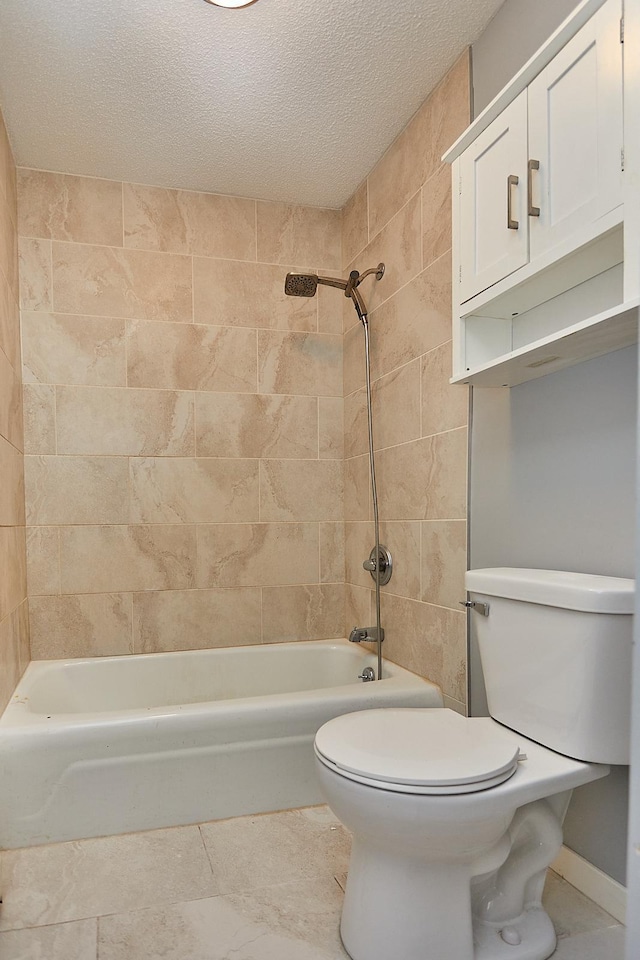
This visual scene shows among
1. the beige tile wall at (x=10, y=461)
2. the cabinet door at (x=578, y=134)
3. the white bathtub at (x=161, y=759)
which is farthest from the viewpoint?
the beige tile wall at (x=10, y=461)

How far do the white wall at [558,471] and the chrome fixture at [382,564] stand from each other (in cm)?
57

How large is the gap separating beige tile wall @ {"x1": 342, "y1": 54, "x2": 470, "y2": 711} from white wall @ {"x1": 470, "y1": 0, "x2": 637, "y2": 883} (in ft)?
0.36

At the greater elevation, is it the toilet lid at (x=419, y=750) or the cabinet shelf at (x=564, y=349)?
the cabinet shelf at (x=564, y=349)

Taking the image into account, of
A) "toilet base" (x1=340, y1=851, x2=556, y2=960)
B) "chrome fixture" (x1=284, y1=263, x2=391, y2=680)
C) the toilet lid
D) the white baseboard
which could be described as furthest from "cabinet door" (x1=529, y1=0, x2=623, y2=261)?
the white baseboard

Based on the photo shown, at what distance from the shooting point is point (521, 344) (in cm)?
181

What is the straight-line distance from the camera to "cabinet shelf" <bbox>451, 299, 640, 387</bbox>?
4.22 ft

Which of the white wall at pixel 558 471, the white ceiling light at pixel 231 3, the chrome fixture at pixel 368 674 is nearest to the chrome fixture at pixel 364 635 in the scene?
the chrome fixture at pixel 368 674

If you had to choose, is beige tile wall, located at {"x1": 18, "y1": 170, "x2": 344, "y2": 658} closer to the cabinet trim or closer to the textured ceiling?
the textured ceiling

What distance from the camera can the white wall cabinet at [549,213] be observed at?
128 cm

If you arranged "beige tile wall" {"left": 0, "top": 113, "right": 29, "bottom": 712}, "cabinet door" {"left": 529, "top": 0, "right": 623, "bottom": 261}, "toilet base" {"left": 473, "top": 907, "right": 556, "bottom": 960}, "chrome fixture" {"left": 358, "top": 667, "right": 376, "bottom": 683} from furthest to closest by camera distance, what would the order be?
1. "chrome fixture" {"left": 358, "top": 667, "right": 376, "bottom": 683}
2. "beige tile wall" {"left": 0, "top": 113, "right": 29, "bottom": 712}
3. "toilet base" {"left": 473, "top": 907, "right": 556, "bottom": 960}
4. "cabinet door" {"left": 529, "top": 0, "right": 623, "bottom": 261}

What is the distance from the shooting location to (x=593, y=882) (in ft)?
5.25

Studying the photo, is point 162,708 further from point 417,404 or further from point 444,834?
point 417,404

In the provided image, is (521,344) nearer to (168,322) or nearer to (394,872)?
(394,872)

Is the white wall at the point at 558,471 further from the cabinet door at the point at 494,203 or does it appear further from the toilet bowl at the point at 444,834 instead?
the cabinet door at the point at 494,203
